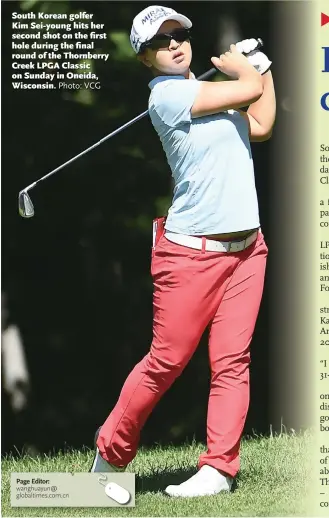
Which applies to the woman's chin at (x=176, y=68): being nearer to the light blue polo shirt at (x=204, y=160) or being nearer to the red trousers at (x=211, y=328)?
the light blue polo shirt at (x=204, y=160)

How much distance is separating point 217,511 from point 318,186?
59.1 inches

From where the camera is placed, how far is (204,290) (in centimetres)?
589

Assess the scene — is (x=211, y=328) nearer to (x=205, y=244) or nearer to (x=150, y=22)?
(x=205, y=244)

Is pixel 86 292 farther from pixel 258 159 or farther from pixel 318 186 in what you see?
pixel 318 186

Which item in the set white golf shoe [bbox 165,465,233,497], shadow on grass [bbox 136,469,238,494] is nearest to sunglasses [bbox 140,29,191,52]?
white golf shoe [bbox 165,465,233,497]

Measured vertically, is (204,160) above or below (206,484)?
above

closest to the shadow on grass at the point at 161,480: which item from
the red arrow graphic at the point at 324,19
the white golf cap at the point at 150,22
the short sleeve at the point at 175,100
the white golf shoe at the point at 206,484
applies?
the white golf shoe at the point at 206,484

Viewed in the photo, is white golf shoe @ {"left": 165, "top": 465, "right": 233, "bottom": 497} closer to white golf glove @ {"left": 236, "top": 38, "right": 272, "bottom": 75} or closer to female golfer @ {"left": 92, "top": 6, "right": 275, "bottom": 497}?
female golfer @ {"left": 92, "top": 6, "right": 275, "bottom": 497}

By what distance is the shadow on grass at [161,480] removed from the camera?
6.20 metres

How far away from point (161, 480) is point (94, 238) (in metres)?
2.26

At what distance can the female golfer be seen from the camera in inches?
229

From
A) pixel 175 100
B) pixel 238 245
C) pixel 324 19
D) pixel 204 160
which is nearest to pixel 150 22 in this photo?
pixel 175 100

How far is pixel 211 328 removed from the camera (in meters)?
5.98

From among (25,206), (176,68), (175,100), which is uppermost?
(176,68)
